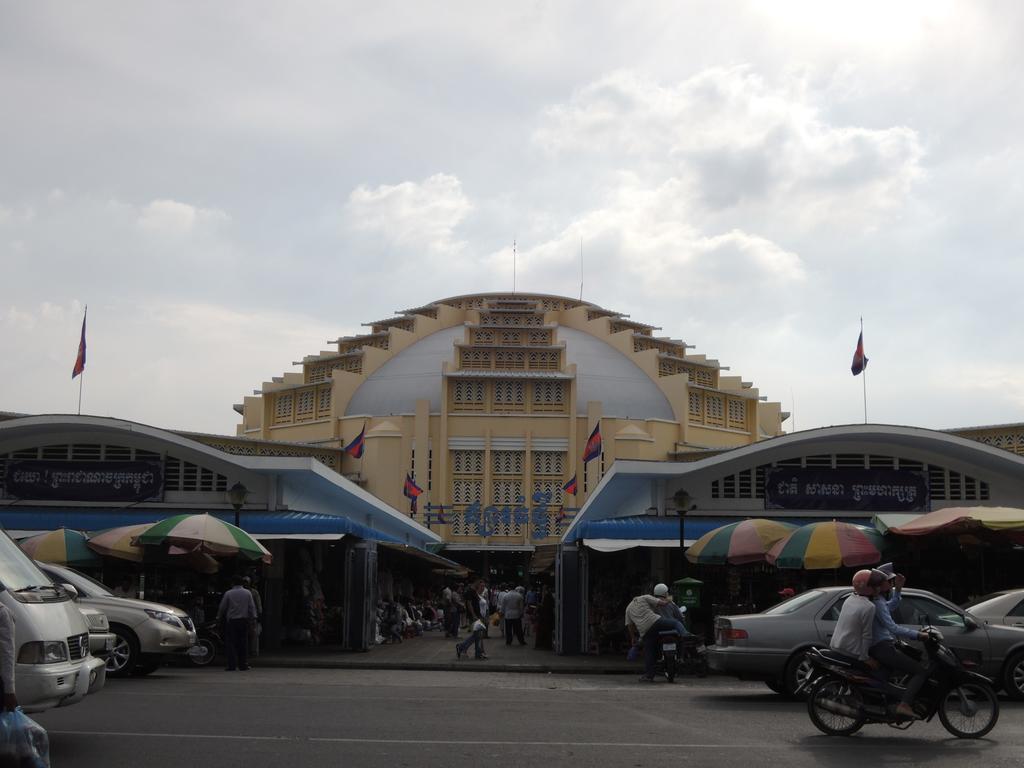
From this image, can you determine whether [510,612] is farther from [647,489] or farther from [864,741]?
[864,741]

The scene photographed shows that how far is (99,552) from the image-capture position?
2094 centimetres

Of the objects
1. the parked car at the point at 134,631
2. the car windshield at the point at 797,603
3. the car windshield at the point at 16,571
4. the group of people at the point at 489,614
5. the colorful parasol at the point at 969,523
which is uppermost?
the colorful parasol at the point at 969,523

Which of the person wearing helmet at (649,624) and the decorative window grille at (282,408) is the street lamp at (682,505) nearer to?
the person wearing helmet at (649,624)

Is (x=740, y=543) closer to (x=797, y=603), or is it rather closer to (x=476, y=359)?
(x=797, y=603)

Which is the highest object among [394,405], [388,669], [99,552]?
[394,405]

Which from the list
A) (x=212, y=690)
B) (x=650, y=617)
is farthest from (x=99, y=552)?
(x=650, y=617)

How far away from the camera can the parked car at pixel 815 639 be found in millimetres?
14438

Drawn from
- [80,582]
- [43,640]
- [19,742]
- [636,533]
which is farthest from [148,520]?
[19,742]

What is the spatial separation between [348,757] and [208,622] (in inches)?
622

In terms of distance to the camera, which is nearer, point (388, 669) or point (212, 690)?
point (212, 690)

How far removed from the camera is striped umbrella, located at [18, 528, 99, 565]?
20.5 metres

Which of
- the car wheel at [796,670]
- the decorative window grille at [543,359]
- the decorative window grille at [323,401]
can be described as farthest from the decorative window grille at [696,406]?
the car wheel at [796,670]

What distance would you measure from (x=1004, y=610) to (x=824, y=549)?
3965 mm

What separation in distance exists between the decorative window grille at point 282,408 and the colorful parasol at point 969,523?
41.5 m
